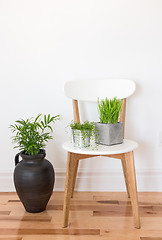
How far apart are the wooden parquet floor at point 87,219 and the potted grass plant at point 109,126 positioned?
15.6 inches

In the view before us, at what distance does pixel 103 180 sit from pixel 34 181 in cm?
55

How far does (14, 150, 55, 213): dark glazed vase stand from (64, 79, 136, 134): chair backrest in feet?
1.19

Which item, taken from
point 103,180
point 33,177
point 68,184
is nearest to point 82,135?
point 68,184

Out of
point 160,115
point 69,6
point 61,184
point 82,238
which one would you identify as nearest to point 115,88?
point 160,115

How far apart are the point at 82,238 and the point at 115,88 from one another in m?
0.86

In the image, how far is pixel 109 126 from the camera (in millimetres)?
1496

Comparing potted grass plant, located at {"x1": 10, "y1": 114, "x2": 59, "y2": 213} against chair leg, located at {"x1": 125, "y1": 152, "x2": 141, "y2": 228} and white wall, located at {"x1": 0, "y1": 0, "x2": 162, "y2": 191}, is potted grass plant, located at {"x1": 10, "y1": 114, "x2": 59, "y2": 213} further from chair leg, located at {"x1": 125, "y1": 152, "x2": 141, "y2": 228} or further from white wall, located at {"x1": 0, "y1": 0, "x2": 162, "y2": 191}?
chair leg, located at {"x1": 125, "y1": 152, "x2": 141, "y2": 228}

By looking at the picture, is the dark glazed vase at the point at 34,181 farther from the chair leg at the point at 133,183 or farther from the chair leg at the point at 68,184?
the chair leg at the point at 133,183

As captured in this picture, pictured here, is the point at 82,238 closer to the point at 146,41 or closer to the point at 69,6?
the point at 146,41

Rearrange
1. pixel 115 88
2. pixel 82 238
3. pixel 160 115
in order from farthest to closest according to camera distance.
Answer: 1. pixel 160 115
2. pixel 115 88
3. pixel 82 238

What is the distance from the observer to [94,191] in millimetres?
1938

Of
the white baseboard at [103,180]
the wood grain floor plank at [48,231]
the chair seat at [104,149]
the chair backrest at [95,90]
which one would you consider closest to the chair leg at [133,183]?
the chair seat at [104,149]

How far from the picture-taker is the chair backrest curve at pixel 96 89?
A: 69.7 inches

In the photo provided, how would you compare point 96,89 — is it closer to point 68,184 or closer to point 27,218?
point 68,184
